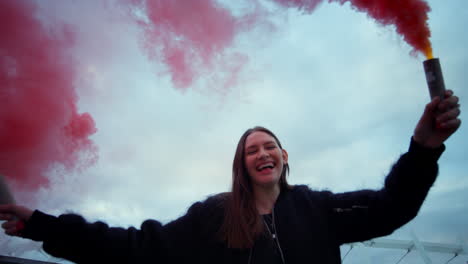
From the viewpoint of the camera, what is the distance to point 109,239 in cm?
236

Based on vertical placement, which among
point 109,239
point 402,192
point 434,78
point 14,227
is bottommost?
point 109,239

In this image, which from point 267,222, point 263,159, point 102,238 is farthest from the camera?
point 263,159

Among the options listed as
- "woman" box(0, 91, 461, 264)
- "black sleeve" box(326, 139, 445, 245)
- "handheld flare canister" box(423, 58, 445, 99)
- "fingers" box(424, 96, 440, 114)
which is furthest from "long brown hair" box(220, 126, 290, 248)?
"handheld flare canister" box(423, 58, 445, 99)

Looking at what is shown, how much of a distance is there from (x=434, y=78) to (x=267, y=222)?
1772 mm

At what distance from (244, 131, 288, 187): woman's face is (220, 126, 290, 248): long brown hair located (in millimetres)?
87

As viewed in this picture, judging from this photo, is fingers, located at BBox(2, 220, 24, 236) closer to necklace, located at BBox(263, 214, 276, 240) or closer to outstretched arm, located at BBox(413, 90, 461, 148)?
necklace, located at BBox(263, 214, 276, 240)

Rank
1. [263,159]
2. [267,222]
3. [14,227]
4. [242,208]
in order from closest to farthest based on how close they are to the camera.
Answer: [14,227]
[267,222]
[242,208]
[263,159]

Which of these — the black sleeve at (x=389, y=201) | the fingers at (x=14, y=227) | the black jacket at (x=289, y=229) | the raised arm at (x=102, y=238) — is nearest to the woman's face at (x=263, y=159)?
the black jacket at (x=289, y=229)

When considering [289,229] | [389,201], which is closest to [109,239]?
[289,229]

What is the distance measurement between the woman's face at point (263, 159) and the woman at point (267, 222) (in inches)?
0.4

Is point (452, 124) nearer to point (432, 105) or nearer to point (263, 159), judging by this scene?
point (432, 105)

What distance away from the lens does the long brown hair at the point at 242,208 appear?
8.05 feet

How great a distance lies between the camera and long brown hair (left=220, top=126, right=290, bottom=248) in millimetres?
2453

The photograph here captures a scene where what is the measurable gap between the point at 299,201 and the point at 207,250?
1.00 m
